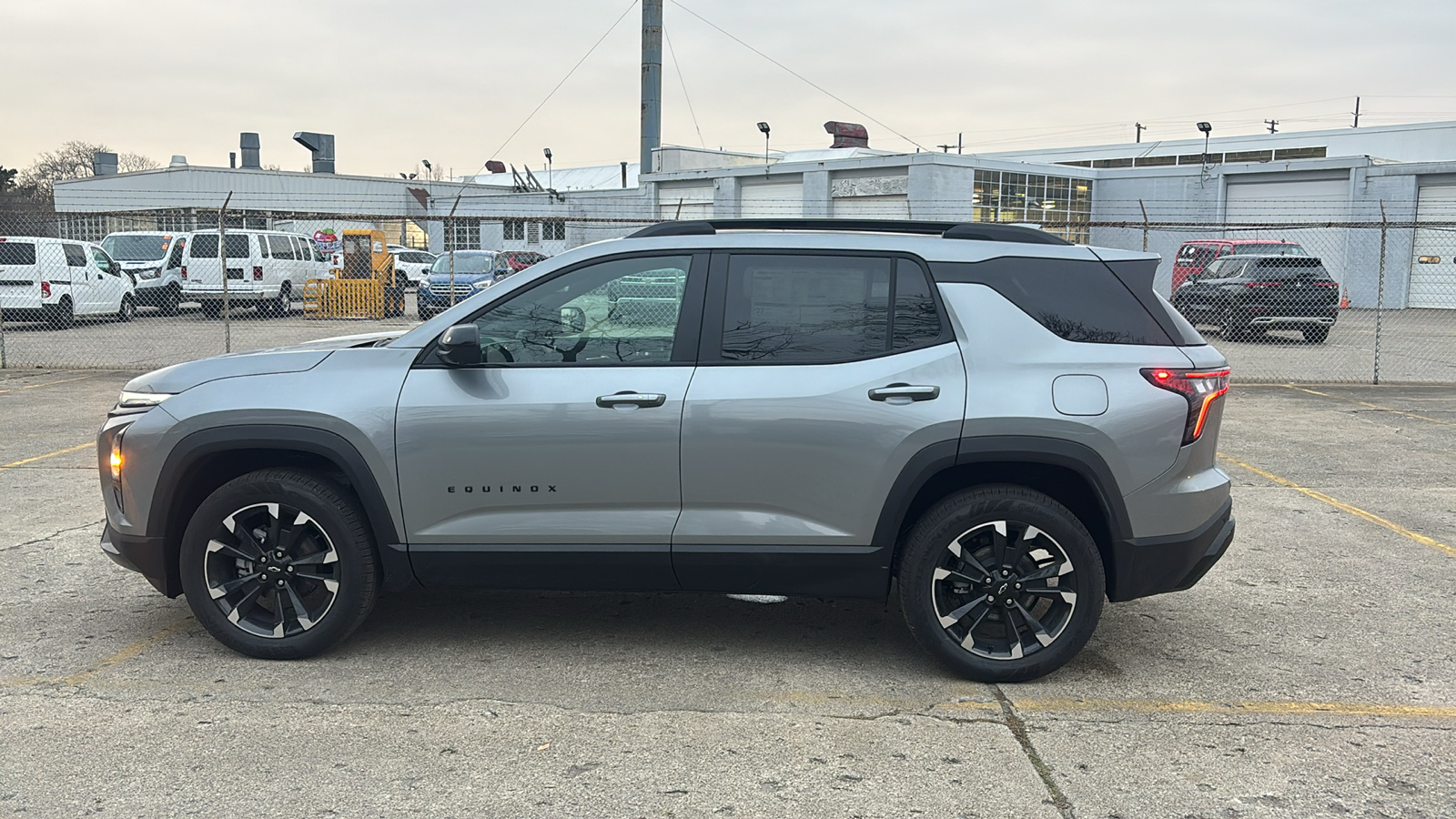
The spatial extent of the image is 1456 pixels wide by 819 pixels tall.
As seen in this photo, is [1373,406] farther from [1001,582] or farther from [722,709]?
[722,709]

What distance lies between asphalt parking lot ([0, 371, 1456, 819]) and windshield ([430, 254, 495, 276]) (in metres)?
21.8

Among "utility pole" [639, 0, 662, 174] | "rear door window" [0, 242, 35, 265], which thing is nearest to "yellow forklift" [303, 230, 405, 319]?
"rear door window" [0, 242, 35, 265]

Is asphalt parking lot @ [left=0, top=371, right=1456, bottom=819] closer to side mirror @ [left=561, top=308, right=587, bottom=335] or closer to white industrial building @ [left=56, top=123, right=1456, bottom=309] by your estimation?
side mirror @ [left=561, top=308, right=587, bottom=335]

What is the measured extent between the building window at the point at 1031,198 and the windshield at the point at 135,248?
2185cm

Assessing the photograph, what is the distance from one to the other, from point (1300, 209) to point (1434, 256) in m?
3.91

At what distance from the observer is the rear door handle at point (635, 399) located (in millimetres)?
4215

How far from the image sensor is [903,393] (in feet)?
13.7

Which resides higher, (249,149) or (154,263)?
(249,149)

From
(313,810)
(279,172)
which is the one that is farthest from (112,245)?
(313,810)

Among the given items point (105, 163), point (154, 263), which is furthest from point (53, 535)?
point (105, 163)

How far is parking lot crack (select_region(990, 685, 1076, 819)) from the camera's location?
3.37 meters

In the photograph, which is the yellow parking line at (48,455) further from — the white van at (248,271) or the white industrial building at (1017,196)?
the white industrial building at (1017,196)

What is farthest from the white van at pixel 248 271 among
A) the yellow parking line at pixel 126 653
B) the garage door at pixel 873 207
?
the yellow parking line at pixel 126 653

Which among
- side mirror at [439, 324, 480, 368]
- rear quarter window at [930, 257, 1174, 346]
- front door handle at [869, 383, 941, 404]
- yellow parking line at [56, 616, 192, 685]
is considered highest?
rear quarter window at [930, 257, 1174, 346]
